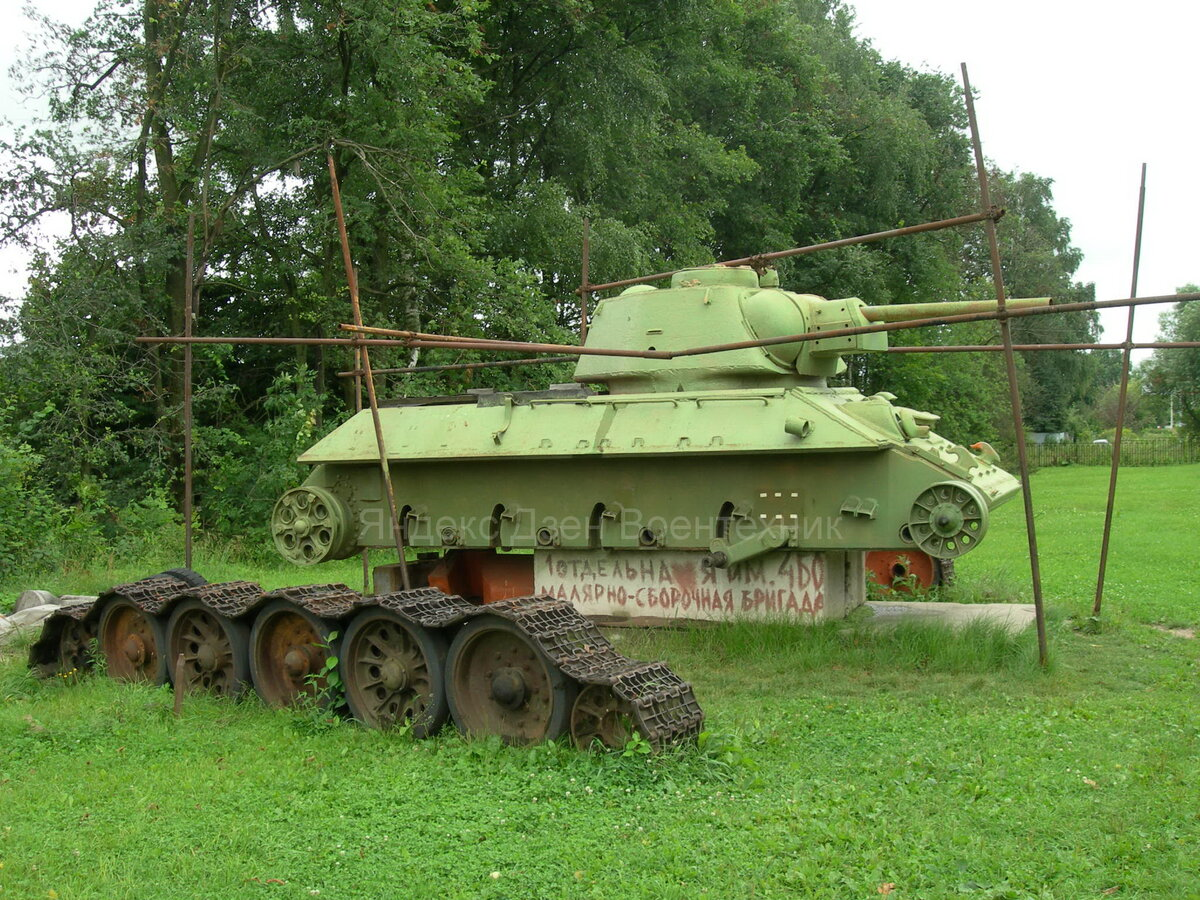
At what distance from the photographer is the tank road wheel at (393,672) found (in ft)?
23.0

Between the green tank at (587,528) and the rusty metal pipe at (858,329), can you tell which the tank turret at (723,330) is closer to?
the green tank at (587,528)

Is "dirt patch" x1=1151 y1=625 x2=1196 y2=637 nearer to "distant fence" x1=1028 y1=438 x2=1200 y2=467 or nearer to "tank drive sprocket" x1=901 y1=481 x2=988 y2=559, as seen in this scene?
"tank drive sprocket" x1=901 y1=481 x2=988 y2=559

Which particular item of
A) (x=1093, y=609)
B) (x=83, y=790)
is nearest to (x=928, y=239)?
(x=1093, y=609)

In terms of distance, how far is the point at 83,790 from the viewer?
19.7 feet

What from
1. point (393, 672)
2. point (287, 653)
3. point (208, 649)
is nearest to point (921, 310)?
point (393, 672)

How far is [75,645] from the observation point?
8.99 metres

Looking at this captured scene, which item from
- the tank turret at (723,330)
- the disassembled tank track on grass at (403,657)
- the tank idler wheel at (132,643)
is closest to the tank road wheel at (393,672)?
the disassembled tank track on grass at (403,657)

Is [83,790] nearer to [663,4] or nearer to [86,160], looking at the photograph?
[86,160]

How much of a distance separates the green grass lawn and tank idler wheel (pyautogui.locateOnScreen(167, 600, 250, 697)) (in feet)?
0.67

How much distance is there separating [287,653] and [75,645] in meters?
2.29

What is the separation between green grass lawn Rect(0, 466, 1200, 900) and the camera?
4691mm

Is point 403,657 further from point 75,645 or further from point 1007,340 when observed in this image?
point 1007,340

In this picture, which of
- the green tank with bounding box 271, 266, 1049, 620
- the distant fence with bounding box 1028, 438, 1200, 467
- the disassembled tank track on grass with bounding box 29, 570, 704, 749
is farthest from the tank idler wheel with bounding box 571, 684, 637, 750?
the distant fence with bounding box 1028, 438, 1200, 467

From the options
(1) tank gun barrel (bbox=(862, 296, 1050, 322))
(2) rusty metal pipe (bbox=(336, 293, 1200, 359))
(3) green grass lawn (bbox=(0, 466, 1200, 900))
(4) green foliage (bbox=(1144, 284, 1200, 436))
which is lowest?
(3) green grass lawn (bbox=(0, 466, 1200, 900))
